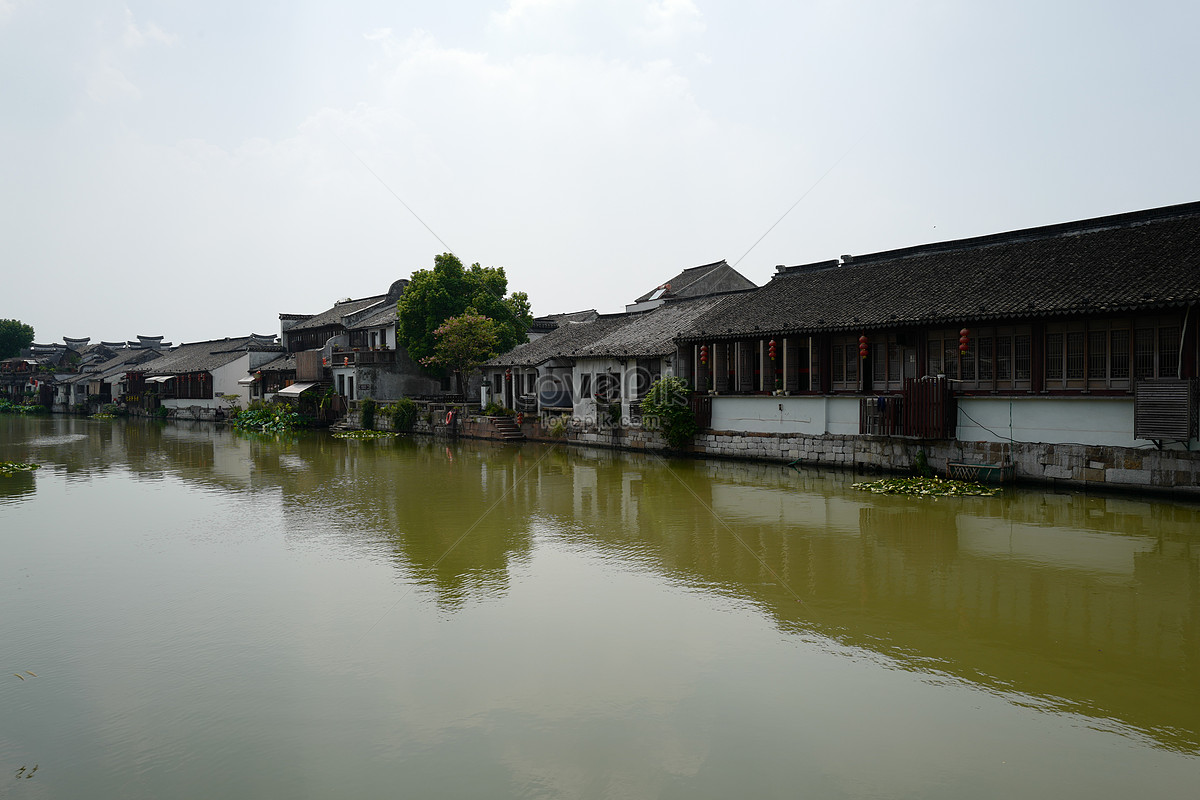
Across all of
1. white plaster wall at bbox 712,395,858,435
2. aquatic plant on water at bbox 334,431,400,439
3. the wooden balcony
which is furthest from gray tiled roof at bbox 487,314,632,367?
the wooden balcony

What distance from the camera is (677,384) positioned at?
81.9ft

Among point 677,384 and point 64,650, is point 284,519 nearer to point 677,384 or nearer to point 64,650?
point 64,650

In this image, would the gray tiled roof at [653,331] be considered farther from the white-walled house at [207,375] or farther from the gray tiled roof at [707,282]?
the white-walled house at [207,375]

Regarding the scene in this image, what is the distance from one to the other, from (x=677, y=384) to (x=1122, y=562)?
50.5 ft

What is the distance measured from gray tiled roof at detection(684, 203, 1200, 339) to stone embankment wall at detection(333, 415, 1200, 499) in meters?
2.92

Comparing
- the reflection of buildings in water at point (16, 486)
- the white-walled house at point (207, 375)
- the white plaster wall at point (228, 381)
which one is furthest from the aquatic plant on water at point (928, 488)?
the white plaster wall at point (228, 381)

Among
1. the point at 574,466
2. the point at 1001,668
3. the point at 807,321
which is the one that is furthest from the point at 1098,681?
the point at 574,466

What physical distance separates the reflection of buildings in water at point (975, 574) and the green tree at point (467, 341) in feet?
65.3

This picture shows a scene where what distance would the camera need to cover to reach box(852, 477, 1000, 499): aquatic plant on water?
16234mm

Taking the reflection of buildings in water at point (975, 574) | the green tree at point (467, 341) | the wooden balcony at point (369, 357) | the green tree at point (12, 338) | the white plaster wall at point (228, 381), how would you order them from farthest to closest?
the green tree at point (12, 338), the white plaster wall at point (228, 381), the wooden balcony at point (369, 357), the green tree at point (467, 341), the reflection of buildings in water at point (975, 574)

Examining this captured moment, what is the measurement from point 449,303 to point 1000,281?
27.2m

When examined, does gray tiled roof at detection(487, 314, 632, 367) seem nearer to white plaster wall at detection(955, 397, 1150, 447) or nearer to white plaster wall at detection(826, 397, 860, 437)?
white plaster wall at detection(826, 397, 860, 437)

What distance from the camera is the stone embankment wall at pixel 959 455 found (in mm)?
15055

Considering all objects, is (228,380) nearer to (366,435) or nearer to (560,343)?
(366,435)
